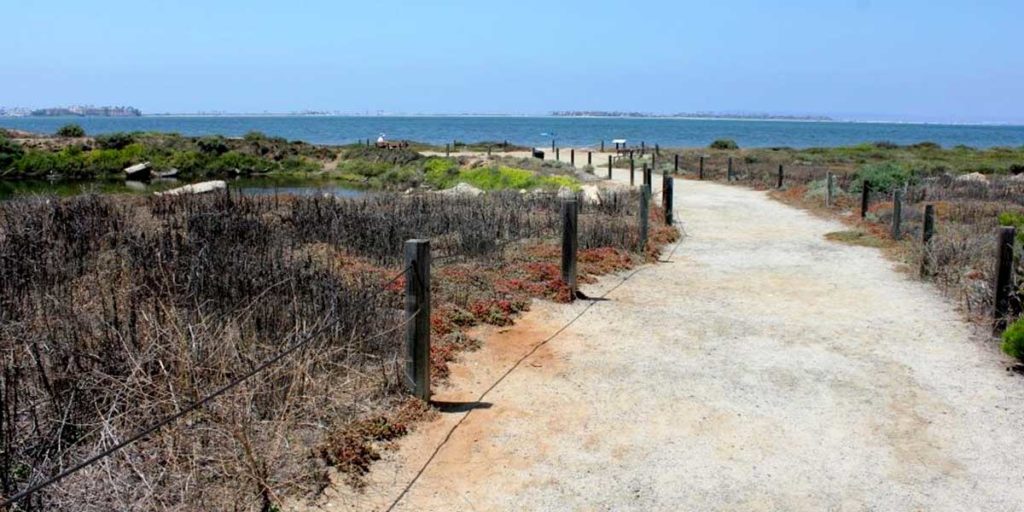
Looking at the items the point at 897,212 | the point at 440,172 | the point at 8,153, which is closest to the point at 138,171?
the point at 8,153

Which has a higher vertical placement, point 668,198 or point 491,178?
point 668,198

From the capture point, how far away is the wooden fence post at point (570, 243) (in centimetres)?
1091

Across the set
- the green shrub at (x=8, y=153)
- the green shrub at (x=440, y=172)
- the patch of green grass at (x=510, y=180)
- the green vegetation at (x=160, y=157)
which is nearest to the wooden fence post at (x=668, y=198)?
the patch of green grass at (x=510, y=180)

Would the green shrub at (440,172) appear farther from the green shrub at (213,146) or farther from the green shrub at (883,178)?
the green shrub at (213,146)

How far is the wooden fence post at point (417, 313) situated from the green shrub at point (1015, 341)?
18.3 feet

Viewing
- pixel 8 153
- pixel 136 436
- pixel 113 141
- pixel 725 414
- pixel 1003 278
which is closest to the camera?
pixel 136 436

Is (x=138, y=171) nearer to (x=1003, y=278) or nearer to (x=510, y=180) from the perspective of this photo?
(x=510, y=180)

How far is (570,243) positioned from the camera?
10984 millimetres

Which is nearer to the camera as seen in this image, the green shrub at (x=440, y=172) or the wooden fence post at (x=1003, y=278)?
the wooden fence post at (x=1003, y=278)

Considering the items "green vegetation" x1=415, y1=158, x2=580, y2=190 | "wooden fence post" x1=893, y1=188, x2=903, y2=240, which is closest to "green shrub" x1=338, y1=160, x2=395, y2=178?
"green vegetation" x1=415, y1=158, x2=580, y2=190

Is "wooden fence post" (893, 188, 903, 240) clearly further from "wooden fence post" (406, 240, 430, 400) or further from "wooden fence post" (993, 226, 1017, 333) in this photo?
"wooden fence post" (406, 240, 430, 400)

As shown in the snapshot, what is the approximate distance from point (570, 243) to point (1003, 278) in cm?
495

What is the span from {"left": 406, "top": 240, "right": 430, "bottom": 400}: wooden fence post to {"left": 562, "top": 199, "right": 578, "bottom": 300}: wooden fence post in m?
4.48

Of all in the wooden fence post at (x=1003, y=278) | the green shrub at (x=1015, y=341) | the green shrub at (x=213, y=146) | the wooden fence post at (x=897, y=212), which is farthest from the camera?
the green shrub at (x=213, y=146)
